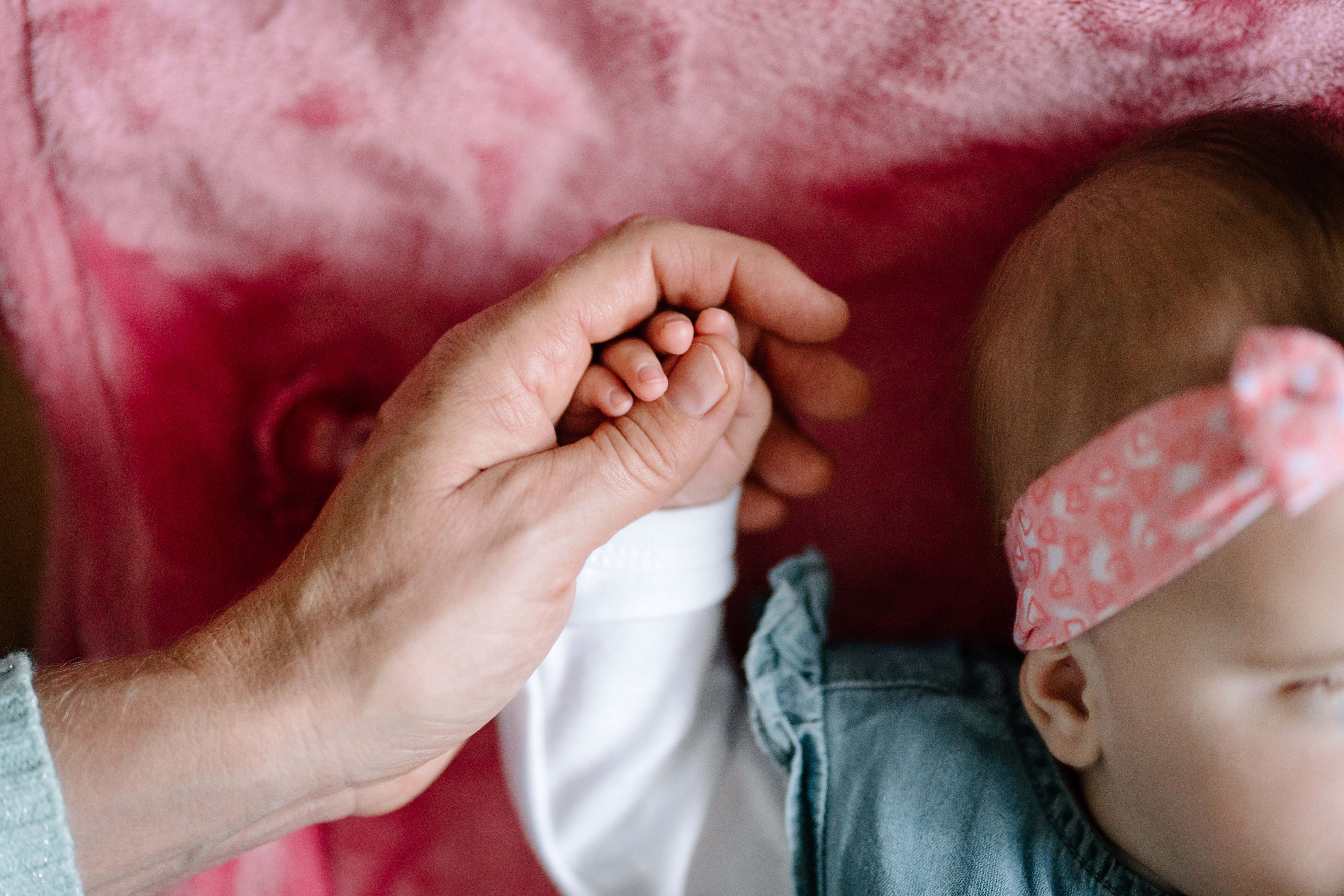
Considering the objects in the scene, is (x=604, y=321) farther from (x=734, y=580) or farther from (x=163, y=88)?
(x=163, y=88)

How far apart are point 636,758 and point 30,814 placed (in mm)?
482

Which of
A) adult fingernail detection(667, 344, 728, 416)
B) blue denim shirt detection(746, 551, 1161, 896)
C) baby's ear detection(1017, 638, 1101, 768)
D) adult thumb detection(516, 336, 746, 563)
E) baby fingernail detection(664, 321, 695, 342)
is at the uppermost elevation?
baby fingernail detection(664, 321, 695, 342)

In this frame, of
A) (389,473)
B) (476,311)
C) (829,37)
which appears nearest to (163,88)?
(476,311)

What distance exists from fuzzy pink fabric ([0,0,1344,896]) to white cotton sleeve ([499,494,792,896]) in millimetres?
278

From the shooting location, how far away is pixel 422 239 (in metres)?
0.95

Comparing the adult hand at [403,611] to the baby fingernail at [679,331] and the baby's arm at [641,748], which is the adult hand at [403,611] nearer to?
the baby fingernail at [679,331]

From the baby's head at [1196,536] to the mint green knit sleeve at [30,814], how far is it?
732mm

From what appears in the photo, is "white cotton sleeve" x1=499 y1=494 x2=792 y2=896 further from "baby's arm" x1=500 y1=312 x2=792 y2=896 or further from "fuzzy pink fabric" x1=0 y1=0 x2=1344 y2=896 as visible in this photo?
"fuzzy pink fabric" x1=0 y1=0 x2=1344 y2=896

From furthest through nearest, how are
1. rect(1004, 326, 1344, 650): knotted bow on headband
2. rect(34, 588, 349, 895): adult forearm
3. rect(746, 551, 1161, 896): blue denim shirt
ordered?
1. rect(746, 551, 1161, 896): blue denim shirt
2. rect(34, 588, 349, 895): adult forearm
3. rect(1004, 326, 1344, 650): knotted bow on headband

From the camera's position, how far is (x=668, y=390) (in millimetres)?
766

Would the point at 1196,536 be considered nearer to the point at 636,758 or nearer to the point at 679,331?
the point at 679,331

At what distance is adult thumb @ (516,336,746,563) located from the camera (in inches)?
28.9

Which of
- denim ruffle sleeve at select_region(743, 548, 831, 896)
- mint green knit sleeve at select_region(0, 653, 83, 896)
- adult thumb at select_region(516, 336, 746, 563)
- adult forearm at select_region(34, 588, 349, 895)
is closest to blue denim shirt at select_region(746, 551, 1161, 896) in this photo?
denim ruffle sleeve at select_region(743, 548, 831, 896)

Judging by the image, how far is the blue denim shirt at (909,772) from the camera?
816 millimetres
